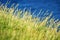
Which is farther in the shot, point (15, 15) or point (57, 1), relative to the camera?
point (57, 1)

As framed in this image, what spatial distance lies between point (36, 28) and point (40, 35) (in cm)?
78

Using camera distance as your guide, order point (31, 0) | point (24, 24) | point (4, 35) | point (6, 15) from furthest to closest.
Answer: point (31, 0), point (6, 15), point (24, 24), point (4, 35)

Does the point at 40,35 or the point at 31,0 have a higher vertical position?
the point at 31,0

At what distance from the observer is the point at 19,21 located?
730 centimetres

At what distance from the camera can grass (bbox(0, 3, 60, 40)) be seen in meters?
6.01

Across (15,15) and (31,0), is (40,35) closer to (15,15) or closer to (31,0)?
(15,15)

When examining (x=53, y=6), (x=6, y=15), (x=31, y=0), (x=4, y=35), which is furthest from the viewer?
(x=31, y=0)

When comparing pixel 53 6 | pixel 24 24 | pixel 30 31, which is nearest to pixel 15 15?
pixel 24 24

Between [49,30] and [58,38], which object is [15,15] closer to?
[49,30]

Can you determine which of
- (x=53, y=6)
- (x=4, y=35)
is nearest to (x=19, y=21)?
(x=4, y=35)

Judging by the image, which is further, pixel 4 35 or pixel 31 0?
pixel 31 0

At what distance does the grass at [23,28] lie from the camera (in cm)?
601

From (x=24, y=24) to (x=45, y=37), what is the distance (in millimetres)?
855

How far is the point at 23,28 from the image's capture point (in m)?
6.69
